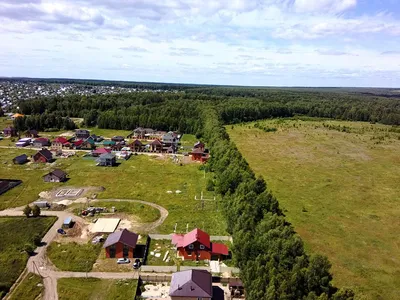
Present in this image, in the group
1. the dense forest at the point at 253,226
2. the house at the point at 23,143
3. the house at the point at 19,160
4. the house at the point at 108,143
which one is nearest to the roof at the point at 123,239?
the dense forest at the point at 253,226

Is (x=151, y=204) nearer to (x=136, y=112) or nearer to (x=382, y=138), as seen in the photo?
(x=136, y=112)

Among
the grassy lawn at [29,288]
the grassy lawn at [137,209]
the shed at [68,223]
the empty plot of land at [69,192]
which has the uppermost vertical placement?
the shed at [68,223]

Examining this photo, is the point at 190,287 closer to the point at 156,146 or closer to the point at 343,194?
the point at 343,194

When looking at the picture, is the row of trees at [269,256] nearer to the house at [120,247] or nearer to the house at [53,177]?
the house at [120,247]

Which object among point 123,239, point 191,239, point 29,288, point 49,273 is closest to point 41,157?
point 49,273

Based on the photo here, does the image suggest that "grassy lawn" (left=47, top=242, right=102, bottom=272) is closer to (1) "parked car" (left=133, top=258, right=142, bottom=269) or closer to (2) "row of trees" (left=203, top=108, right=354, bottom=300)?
(1) "parked car" (left=133, top=258, right=142, bottom=269)

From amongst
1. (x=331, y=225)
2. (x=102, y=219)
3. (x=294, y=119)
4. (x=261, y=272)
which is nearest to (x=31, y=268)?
(x=102, y=219)
